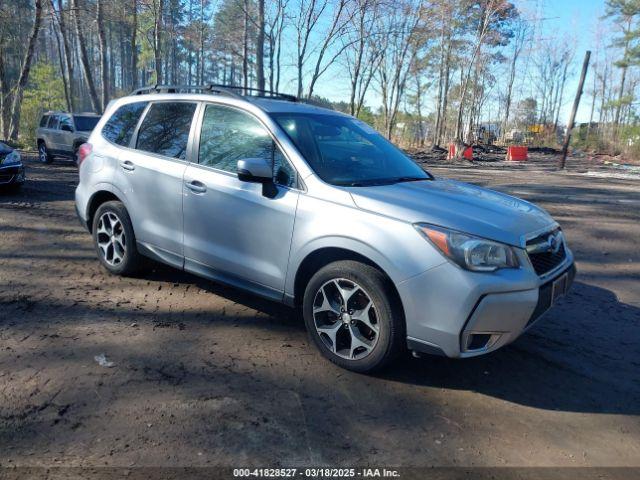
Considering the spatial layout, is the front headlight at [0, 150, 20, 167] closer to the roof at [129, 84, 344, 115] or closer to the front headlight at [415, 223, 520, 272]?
Result: the roof at [129, 84, 344, 115]

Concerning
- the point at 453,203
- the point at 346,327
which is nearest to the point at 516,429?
the point at 346,327

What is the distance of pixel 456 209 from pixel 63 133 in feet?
53.2

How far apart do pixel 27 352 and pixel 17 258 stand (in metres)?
2.82

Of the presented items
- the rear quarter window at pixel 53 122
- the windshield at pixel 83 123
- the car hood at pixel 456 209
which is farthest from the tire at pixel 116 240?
the rear quarter window at pixel 53 122

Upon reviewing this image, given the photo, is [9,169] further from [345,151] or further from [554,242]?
[554,242]

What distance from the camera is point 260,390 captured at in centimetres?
315

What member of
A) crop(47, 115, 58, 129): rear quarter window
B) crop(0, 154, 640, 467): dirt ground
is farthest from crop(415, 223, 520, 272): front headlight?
crop(47, 115, 58, 129): rear quarter window

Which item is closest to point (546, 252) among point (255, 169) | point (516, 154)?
point (255, 169)

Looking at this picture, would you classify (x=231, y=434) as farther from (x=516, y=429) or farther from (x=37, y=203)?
(x=37, y=203)

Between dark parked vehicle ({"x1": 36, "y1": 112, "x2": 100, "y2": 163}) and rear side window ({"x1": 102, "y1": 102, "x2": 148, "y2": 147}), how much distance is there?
38.7 feet

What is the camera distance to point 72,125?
16031 mm

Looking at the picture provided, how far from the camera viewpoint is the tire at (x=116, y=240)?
4.81 m

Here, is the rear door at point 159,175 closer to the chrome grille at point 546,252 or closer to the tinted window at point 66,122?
the chrome grille at point 546,252

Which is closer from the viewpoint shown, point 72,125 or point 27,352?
point 27,352
